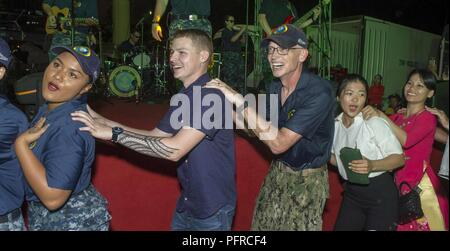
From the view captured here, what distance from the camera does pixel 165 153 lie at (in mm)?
2166

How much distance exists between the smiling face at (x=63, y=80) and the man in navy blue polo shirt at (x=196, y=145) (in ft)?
0.65

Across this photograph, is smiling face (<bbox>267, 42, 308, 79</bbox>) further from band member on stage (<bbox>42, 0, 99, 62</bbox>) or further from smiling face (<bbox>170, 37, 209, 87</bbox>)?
band member on stage (<bbox>42, 0, 99, 62</bbox>)

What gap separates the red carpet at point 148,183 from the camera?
10.2 ft

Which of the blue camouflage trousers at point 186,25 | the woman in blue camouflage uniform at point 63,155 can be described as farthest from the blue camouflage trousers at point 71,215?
the blue camouflage trousers at point 186,25

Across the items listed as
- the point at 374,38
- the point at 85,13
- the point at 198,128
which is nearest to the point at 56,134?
the point at 198,128

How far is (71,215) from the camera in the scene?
202 cm

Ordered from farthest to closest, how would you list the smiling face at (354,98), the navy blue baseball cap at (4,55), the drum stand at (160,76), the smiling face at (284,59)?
the drum stand at (160,76) → the smiling face at (354,98) → the smiling face at (284,59) → the navy blue baseball cap at (4,55)

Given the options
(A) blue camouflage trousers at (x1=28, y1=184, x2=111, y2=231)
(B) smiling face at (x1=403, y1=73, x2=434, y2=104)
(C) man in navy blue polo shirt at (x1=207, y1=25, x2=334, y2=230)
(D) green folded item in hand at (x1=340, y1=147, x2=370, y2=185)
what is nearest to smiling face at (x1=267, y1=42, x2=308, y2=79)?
(C) man in navy blue polo shirt at (x1=207, y1=25, x2=334, y2=230)

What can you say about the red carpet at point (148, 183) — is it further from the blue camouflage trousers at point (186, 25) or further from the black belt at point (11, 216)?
the blue camouflage trousers at point (186, 25)

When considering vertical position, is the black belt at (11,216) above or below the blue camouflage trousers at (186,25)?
below

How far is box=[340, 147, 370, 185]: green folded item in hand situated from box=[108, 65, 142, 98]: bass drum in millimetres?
5750

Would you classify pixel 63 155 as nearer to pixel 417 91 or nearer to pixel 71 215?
pixel 71 215
